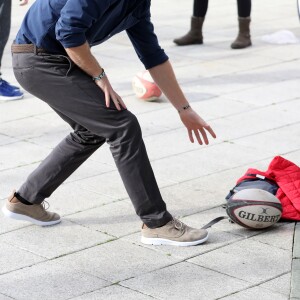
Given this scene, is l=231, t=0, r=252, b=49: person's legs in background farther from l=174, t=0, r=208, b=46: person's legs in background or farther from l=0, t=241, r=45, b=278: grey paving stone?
l=0, t=241, r=45, b=278: grey paving stone

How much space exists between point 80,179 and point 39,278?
1692mm

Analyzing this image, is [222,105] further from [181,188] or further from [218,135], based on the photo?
[181,188]

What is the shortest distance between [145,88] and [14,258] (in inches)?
145

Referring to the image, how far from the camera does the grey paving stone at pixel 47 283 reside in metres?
4.44

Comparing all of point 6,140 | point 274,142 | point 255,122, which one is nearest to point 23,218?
point 6,140

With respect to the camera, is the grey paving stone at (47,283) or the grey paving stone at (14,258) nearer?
the grey paving stone at (47,283)

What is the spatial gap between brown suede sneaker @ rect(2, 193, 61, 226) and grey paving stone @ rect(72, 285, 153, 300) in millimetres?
1016

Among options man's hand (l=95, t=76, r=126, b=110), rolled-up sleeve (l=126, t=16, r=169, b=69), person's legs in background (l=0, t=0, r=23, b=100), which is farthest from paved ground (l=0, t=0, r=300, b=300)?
rolled-up sleeve (l=126, t=16, r=169, b=69)

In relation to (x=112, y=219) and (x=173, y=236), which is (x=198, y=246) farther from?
(x=112, y=219)

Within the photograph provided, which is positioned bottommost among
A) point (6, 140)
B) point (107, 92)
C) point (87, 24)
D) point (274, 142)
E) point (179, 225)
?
point (274, 142)

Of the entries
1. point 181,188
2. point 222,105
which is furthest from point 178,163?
point 222,105

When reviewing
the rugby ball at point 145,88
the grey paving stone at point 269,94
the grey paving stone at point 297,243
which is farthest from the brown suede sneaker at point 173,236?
the grey paving stone at point 269,94

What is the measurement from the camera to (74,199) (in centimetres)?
588

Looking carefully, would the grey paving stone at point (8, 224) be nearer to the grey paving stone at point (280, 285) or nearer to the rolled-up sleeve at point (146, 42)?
the rolled-up sleeve at point (146, 42)
